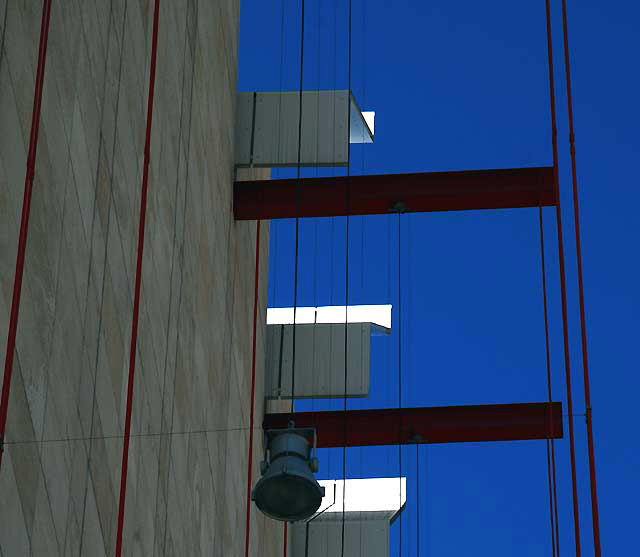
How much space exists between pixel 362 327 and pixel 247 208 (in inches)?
112

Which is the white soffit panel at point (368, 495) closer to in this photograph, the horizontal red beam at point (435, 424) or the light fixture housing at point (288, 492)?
the horizontal red beam at point (435, 424)

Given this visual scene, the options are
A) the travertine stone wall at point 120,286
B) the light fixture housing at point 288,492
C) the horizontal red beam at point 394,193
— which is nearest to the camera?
the travertine stone wall at point 120,286

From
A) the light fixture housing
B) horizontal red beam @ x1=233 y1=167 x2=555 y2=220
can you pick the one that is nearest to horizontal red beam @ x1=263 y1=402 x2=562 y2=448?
horizontal red beam @ x1=233 y1=167 x2=555 y2=220

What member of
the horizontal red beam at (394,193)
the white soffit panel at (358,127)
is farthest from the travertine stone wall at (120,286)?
the white soffit panel at (358,127)

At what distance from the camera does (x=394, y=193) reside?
18000mm

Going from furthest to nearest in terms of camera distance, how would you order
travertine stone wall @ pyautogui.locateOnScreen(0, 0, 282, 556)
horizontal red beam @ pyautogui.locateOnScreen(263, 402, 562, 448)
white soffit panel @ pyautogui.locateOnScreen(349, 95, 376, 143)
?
white soffit panel @ pyautogui.locateOnScreen(349, 95, 376, 143) < horizontal red beam @ pyautogui.locateOnScreen(263, 402, 562, 448) < travertine stone wall @ pyautogui.locateOnScreen(0, 0, 282, 556)

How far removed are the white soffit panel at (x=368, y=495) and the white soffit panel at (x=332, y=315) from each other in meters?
2.54

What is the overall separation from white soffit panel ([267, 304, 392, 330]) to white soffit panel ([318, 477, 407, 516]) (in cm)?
254

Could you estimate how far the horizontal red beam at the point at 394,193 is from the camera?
58.3 feet

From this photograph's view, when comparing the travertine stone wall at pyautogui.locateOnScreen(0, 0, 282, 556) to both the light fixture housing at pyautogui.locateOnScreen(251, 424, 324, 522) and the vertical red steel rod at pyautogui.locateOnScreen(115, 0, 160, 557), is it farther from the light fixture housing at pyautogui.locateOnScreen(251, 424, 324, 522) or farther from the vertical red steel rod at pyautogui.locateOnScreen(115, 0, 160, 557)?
the light fixture housing at pyautogui.locateOnScreen(251, 424, 324, 522)

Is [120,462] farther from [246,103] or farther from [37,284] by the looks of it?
[246,103]

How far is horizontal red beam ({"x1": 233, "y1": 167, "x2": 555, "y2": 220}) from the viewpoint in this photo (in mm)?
17766

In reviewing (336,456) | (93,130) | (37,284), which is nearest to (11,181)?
(37,284)

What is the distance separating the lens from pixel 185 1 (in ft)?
50.3
